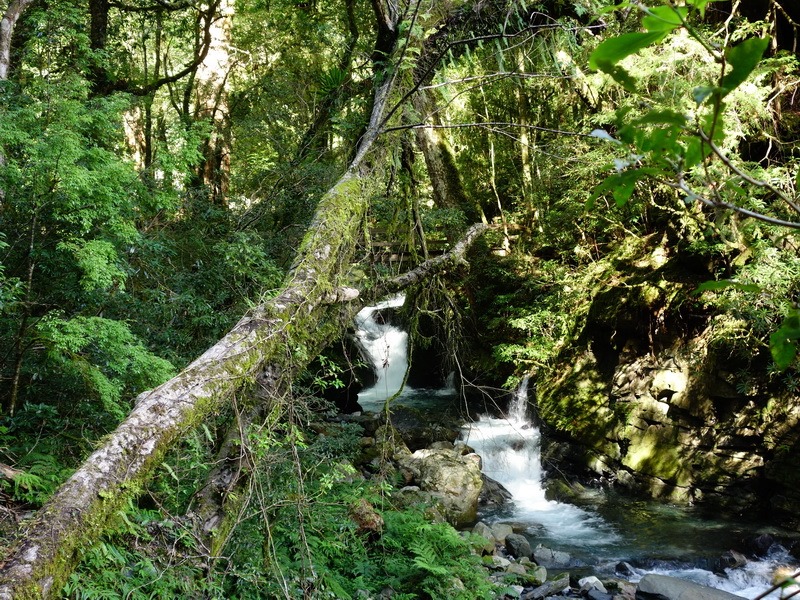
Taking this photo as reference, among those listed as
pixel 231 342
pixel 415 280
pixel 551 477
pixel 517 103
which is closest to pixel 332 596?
pixel 231 342

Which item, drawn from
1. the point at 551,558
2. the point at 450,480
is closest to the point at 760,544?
the point at 551,558

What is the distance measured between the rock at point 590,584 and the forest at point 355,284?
0.88 metres

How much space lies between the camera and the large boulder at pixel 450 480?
8203 mm

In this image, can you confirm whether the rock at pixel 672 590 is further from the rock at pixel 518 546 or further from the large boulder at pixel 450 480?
the large boulder at pixel 450 480

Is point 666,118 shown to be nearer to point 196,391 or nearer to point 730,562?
point 196,391

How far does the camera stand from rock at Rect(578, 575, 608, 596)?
6.44 metres

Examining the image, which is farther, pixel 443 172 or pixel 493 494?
pixel 443 172

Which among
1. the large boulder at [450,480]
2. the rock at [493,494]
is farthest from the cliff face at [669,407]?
the large boulder at [450,480]

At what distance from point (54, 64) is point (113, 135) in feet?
9.02

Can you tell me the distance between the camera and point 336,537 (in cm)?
524

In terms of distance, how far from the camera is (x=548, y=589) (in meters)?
6.34

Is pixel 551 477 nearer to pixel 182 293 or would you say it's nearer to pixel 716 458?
pixel 716 458

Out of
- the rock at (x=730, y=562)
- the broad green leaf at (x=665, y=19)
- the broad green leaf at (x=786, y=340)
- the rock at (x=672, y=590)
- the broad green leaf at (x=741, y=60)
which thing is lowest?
the rock at (x=730, y=562)

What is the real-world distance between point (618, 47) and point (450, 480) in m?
8.26
